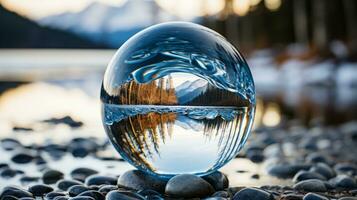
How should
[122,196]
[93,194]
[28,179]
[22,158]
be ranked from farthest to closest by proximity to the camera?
[22,158], [28,179], [93,194], [122,196]

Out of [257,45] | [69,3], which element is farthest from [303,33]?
[69,3]

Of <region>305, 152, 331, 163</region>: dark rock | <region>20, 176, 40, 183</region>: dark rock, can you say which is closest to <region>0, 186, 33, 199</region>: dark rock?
<region>20, 176, 40, 183</region>: dark rock

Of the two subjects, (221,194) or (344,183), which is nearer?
(221,194)

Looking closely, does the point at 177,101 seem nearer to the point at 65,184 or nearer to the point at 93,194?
the point at 93,194

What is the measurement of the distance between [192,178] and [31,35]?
92.7 metres

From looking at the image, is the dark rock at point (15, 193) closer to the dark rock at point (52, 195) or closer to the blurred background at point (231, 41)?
the dark rock at point (52, 195)

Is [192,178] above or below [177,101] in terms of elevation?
below

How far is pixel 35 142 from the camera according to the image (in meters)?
4.89

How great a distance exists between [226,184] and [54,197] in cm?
81

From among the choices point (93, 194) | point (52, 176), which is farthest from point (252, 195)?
point (52, 176)

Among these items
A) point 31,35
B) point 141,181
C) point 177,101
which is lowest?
point 141,181

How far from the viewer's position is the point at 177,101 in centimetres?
261

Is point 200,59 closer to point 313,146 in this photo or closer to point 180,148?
point 180,148

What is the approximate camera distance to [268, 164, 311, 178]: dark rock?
3.43 meters
